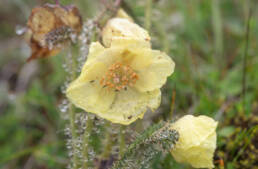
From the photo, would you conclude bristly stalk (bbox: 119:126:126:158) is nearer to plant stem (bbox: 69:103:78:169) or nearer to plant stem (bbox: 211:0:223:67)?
plant stem (bbox: 69:103:78:169)

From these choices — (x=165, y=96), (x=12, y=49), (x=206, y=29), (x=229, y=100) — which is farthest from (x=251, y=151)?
(x=12, y=49)

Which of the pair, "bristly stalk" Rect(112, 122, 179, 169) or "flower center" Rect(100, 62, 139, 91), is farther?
"flower center" Rect(100, 62, 139, 91)

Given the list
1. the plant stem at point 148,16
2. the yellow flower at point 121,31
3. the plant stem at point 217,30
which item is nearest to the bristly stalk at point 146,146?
the yellow flower at point 121,31

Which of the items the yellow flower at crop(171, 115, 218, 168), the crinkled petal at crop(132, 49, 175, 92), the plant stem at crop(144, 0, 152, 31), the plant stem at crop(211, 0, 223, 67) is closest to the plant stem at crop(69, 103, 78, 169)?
the crinkled petal at crop(132, 49, 175, 92)

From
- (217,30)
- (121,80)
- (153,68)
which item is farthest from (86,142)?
(217,30)

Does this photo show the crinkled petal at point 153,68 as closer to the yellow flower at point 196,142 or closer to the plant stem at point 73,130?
the yellow flower at point 196,142

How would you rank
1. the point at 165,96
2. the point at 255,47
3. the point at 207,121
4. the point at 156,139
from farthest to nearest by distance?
the point at 255,47 < the point at 165,96 < the point at 207,121 < the point at 156,139

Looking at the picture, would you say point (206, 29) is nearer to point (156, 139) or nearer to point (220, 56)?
point (220, 56)
